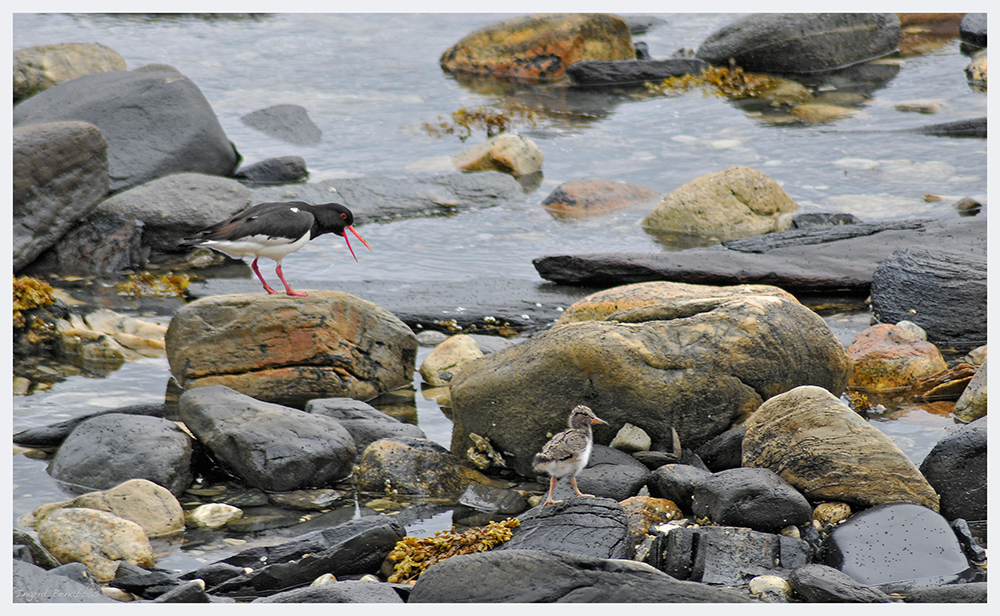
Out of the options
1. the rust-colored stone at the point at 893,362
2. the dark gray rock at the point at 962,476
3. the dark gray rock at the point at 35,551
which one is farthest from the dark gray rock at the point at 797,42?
the dark gray rock at the point at 35,551

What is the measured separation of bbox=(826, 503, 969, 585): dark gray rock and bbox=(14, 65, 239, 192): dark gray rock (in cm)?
1279

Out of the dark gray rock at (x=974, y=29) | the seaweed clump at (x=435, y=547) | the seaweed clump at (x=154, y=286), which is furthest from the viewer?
the dark gray rock at (x=974, y=29)

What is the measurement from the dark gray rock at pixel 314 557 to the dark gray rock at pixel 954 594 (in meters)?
3.11

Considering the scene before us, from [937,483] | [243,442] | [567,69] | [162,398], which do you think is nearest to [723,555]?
[937,483]

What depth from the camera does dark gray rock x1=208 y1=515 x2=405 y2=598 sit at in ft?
19.4

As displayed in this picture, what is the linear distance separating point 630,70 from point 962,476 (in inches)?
718

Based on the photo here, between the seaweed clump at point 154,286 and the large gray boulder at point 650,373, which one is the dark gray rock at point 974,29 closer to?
the large gray boulder at point 650,373

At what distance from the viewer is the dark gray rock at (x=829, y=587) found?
5.41 metres

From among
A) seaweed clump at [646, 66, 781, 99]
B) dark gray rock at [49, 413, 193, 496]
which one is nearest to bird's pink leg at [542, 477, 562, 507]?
dark gray rock at [49, 413, 193, 496]

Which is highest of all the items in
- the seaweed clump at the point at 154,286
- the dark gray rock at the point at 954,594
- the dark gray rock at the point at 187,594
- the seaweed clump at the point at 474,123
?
the seaweed clump at the point at 474,123

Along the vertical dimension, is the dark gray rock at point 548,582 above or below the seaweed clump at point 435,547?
above

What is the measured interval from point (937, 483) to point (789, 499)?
3.83 feet

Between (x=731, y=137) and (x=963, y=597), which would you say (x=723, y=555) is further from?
(x=731, y=137)

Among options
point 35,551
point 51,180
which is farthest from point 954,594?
point 51,180
